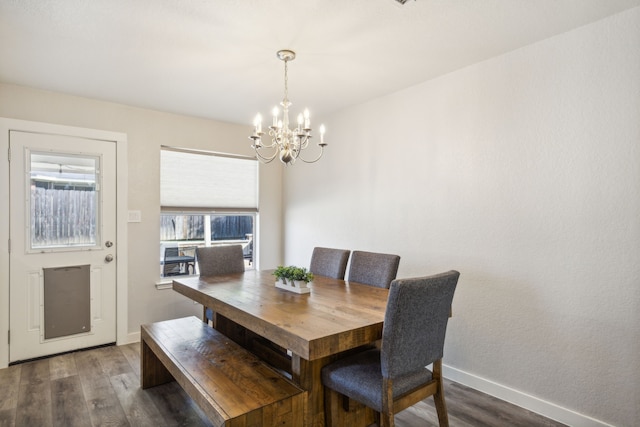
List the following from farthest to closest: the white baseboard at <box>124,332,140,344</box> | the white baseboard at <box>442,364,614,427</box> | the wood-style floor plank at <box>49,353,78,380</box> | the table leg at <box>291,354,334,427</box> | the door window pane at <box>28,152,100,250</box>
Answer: the white baseboard at <box>124,332,140,344</box> → the door window pane at <box>28,152,100,250</box> → the wood-style floor plank at <box>49,353,78,380</box> → the white baseboard at <box>442,364,614,427</box> → the table leg at <box>291,354,334,427</box>

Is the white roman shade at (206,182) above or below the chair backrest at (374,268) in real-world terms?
above

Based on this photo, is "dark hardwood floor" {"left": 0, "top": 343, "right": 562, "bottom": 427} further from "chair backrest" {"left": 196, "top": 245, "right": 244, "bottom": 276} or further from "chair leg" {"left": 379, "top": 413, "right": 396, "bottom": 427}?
"chair backrest" {"left": 196, "top": 245, "right": 244, "bottom": 276}

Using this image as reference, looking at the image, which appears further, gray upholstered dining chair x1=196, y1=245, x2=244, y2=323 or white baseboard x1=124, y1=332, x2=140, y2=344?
white baseboard x1=124, y1=332, x2=140, y2=344

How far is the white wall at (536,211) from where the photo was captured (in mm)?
2031

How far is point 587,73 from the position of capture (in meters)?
2.15

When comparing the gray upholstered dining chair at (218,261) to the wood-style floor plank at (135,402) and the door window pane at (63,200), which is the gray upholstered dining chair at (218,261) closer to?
the wood-style floor plank at (135,402)

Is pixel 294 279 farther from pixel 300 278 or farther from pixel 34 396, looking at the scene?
pixel 34 396

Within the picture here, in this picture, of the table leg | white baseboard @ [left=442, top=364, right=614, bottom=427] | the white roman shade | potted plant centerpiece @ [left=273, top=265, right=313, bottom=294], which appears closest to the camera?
the table leg

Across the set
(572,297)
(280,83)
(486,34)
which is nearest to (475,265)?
(572,297)

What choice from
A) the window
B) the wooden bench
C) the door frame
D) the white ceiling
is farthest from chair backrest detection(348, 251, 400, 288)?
the door frame

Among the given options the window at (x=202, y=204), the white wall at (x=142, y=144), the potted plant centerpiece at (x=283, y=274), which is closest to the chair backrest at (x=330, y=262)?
the potted plant centerpiece at (x=283, y=274)

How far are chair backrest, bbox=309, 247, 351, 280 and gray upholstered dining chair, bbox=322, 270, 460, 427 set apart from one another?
3.57 feet

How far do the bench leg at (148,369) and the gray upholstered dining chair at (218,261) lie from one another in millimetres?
586

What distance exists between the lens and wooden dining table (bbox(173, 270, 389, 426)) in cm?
161
